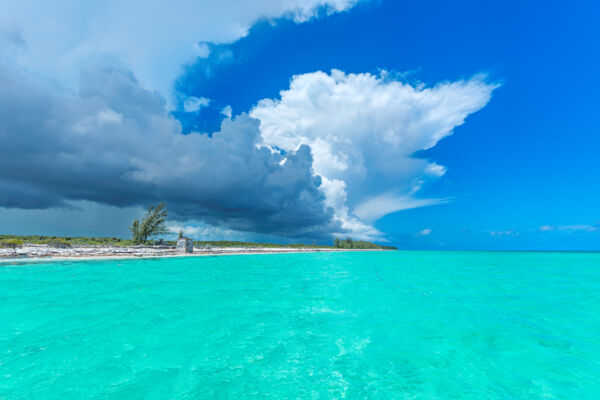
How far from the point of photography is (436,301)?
19.0m

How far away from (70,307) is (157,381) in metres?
11.9

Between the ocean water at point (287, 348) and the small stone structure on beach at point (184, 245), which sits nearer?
the ocean water at point (287, 348)

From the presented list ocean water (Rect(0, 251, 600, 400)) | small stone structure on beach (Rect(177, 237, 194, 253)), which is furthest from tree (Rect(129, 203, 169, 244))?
ocean water (Rect(0, 251, 600, 400))

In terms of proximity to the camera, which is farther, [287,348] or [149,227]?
[149,227]

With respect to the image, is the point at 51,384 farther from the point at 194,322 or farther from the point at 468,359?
the point at 468,359

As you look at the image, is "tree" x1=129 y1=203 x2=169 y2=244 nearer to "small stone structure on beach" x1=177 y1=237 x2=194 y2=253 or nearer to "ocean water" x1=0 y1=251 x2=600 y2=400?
"small stone structure on beach" x1=177 y1=237 x2=194 y2=253

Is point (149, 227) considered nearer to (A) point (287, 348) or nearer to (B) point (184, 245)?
(B) point (184, 245)

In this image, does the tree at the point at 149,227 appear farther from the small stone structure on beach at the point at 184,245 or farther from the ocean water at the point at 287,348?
the ocean water at the point at 287,348

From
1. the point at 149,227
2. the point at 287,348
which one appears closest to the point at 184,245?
the point at 149,227

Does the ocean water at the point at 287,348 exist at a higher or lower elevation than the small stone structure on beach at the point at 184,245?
lower


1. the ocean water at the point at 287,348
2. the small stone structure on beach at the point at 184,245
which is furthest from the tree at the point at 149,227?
the ocean water at the point at 287,348

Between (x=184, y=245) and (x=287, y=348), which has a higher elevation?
(x=184, y=245)

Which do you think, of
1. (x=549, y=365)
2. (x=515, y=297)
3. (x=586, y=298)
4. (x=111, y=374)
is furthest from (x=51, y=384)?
(x=586, y=298)

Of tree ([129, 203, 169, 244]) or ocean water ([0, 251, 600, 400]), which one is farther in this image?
tree ([129, 203, 169, 244])
